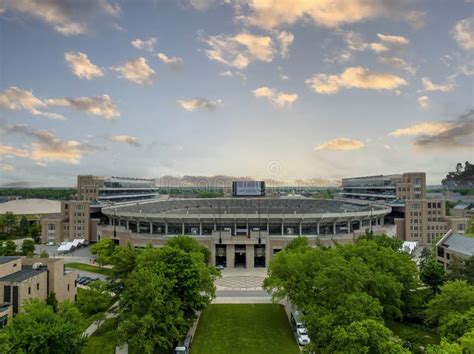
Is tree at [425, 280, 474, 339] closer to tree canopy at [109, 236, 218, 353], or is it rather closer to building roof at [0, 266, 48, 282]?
tree canopy at [109, 236, 218, 353]

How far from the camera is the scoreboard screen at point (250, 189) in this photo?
396 ft

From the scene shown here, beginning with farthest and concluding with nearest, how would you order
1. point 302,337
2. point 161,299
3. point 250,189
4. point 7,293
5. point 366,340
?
point 250,189 < point 7,293 < point 302,337 < point 161,299 < point 366,340

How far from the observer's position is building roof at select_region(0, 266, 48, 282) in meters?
32.9

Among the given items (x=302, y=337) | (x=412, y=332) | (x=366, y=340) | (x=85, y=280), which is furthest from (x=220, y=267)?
(x=366, y=340)

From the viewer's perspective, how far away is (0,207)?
136 m

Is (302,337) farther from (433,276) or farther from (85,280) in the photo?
(85,280)

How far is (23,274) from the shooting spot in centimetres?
3488

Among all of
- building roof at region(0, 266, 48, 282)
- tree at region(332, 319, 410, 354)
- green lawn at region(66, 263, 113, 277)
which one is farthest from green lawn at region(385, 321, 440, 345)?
green lawn at region(66, 263, 113, 277)

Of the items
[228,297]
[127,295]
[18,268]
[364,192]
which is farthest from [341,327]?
[364,192]

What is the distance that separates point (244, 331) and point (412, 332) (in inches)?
623

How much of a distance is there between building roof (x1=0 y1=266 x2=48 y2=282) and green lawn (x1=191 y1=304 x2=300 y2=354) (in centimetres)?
1806

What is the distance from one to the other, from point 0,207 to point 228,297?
13269cm

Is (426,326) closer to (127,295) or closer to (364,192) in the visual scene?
(127,295)

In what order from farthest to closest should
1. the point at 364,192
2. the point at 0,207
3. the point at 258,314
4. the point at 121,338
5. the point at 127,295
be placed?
the point at 0,207 < the point at 364,192 < the point at 258,314 < the point at 127,295 < the point at 121,338
